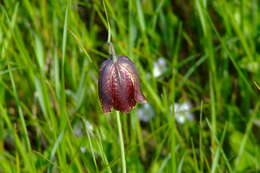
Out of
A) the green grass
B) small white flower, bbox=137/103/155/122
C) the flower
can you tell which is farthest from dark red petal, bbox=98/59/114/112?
small white flower, bbox=137/103/155/122

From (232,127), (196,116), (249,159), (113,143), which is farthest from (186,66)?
(113,143)

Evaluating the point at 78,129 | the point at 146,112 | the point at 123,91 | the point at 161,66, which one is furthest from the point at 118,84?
the point at 161,66

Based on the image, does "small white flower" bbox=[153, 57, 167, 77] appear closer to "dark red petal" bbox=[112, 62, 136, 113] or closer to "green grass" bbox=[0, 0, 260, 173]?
"green grass" bbox=[0, 0, 260, 173]

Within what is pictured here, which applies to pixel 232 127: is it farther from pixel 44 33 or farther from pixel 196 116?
pixel 44 33

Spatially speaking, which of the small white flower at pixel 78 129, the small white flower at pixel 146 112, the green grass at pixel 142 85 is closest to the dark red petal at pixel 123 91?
Answer: the green grass at pixel 142 85

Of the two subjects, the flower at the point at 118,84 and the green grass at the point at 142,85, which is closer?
the flower at the point at 118,84

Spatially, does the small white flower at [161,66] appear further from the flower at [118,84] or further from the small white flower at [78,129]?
the flower at [118,84]
